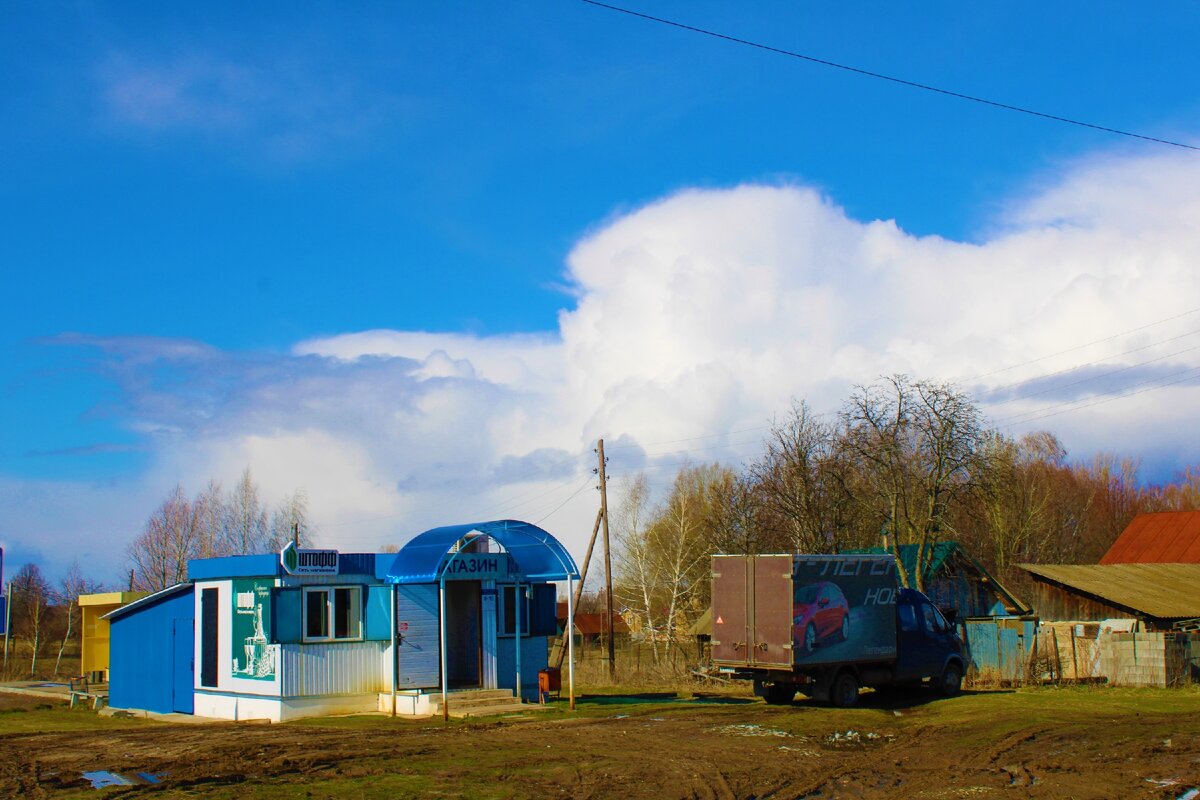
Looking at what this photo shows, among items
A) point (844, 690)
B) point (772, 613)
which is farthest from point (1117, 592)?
point (772, 613)

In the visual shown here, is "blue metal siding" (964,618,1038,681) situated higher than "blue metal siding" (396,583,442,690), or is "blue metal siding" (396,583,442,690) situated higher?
"blue metal siding" (396,583,442,690)

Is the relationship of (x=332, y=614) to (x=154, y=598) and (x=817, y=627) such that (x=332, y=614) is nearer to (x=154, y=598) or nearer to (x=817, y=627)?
(x=154, y=598)

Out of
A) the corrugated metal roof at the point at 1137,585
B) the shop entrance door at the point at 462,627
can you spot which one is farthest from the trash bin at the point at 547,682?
the corrugated metal roof at the point at 1137,585

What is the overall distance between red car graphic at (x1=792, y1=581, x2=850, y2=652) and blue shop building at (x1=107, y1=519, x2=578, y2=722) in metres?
4.86

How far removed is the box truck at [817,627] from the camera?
72.6 ft

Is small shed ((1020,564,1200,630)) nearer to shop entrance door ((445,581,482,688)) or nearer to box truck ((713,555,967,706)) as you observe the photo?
→ box truck ((713,555,967,706))

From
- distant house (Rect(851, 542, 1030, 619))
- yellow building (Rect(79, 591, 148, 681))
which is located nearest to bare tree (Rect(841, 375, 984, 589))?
distant house (Rect(851, 542, 1030, 619))

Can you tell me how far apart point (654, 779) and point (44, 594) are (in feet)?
246

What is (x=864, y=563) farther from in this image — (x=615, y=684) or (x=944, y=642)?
(x=615, y=684)

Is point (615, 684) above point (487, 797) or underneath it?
underneath

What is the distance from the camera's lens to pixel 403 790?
13.0m

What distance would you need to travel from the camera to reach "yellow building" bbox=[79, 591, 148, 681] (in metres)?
37.2

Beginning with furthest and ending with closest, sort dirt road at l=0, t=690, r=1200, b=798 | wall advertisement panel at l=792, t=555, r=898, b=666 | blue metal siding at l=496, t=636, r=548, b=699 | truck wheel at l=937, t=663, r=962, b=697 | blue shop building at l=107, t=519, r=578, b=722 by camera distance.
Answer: blue metal siding at l=496, t=636, r=548, b=699, truck wheel at l=937, t=663, r=962, b=697, blue shop building at l=107, t=519, r=578, b=722, wall advertisement panel at l=792, t=555, r=898, b=666, dirt road at l=0, t=690, r=1200, b=798

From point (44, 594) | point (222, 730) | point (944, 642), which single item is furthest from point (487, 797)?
point (44, 594)
